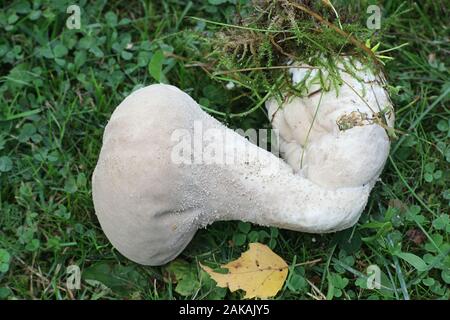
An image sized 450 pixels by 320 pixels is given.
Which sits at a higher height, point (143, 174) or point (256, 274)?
point (143, 174)

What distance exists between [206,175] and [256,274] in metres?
0.57

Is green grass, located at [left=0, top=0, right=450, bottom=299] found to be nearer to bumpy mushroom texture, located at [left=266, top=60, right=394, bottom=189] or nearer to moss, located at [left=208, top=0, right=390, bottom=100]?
moss, located at [left=208, top=0, right=390, bottom=100]

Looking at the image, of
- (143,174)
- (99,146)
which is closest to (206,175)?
(143,174)

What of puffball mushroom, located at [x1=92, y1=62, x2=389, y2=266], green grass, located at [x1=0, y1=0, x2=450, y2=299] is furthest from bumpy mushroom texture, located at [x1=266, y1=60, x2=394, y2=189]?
green grass, located at [x1=0, y1=0, x2=450, y2=299]

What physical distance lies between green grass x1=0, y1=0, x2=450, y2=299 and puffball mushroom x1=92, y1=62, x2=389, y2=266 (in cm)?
31

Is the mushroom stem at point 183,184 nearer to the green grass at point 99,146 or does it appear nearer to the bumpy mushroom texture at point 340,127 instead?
the bumpy mushroom texture at point 340,127

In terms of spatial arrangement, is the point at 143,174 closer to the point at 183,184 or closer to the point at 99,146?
the point at 183,184

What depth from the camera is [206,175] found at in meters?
2.45

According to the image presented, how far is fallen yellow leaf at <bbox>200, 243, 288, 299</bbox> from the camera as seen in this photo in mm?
2764

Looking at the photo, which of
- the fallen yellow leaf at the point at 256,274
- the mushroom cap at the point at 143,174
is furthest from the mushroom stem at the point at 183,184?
the fallen yellow leaf at the point at 256,274

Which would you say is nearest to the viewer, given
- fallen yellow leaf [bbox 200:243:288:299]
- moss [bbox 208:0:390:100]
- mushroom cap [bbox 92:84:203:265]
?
mushroom cap [bbox 92:84:203:265]

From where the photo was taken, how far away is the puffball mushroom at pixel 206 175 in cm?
234

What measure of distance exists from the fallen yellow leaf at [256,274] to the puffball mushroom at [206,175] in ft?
0.87
